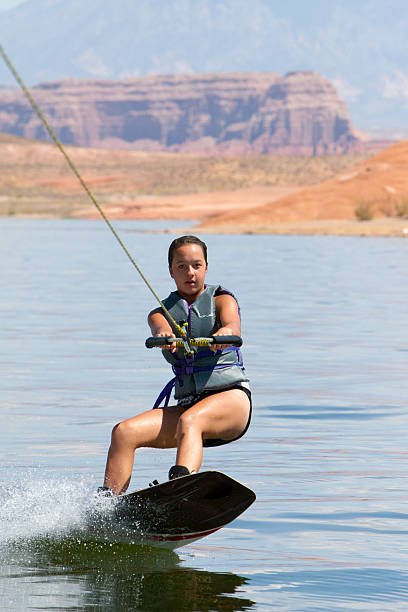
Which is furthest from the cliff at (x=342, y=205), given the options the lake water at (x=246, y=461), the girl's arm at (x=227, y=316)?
the girl's arm at (x=227, y=316)

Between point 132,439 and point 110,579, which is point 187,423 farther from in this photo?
point 110,579

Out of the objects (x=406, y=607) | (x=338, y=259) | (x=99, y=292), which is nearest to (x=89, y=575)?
(x=406, y=607)

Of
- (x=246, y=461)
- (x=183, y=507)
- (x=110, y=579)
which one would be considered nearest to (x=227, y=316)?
(x=183, y=507)

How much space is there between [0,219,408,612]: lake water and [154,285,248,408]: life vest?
76cm

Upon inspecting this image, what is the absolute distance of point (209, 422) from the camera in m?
5.88

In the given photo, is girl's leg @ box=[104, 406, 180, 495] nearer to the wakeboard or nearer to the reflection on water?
the wakeboard

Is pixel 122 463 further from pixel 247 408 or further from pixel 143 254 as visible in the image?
pixel 143 254

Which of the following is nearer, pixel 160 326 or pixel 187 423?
pixel 187 423

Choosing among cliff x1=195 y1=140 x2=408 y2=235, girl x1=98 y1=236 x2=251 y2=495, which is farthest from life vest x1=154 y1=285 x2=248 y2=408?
cliff x1=195 y1=140 x2=408 y2=235

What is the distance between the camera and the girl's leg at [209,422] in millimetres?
5750

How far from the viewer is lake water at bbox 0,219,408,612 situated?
5.57m

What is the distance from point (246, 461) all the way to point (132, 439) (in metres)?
2.55

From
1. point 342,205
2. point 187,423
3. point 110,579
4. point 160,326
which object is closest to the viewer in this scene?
point 110,579

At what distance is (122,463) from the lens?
589cm
